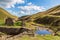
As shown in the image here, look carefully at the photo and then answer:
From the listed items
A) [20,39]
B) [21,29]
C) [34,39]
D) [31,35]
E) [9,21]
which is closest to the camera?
[20,39]

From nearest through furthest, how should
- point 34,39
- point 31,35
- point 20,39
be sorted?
Answer: point 20,39 < point 34,39 < point 31,35

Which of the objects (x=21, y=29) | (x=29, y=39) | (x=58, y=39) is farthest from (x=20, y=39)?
(x=21, y=29)

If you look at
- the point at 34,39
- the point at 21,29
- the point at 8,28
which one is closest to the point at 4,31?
the point at 8,28

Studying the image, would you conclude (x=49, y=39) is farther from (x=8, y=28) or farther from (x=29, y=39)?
(x=8, y=28)

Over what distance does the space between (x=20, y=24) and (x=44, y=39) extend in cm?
5309

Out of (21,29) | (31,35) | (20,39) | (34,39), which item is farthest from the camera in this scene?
(21,29)

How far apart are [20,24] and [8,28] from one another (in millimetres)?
15098

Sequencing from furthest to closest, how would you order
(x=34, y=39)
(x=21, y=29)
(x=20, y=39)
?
(x=21, y=29)
(x=34, y=39)
(x=20, y=39)

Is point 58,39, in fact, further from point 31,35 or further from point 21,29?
point 21,29

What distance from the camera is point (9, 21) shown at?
337ft

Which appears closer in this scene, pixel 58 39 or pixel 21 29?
pixel 58 39

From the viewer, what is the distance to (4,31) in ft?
292

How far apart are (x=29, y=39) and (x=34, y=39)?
6.74 feet

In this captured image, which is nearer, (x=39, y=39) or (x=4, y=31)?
(x=39, y=39)
